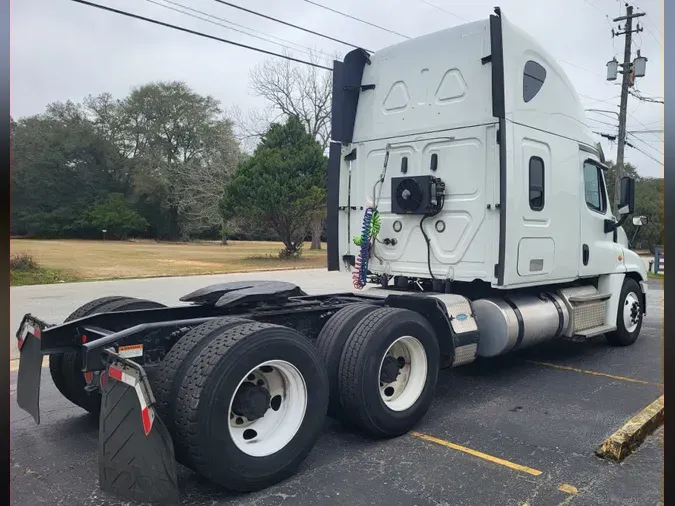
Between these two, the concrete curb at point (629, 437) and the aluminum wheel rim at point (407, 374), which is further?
the aluminum wheel rim at point (407, 374)

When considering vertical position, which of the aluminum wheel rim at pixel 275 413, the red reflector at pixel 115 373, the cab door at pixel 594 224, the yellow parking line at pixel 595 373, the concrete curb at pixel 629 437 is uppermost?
the cab door at pixel 594 224

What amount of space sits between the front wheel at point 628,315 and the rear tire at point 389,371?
426 cm

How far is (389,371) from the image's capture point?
178 inches

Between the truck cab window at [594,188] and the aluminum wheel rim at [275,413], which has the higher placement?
the truck cab window at [594,188]

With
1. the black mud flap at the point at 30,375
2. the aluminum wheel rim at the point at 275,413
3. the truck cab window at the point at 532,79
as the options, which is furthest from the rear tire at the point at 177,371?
the truck cab window at the point at 532,79

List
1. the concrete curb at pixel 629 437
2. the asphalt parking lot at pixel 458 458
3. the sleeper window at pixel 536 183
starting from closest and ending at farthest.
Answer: the asphalt parking lot at pixel 458 458, the concrete curb at pixel 629 437, the sleeper window at pixel 536 183

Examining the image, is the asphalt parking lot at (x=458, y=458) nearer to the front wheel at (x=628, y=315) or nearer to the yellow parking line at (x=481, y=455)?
the yellow parking line at (x=481, y=455)

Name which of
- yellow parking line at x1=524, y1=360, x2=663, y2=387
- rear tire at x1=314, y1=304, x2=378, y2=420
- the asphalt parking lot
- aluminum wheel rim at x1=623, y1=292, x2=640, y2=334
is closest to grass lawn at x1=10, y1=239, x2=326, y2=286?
the asphalt parking lot

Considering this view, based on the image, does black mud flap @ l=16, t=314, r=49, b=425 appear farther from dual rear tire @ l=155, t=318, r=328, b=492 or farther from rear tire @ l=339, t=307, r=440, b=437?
rear tire @ l=339, t=307, r=440, b=437

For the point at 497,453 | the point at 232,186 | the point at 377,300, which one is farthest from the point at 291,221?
the point at 497,453

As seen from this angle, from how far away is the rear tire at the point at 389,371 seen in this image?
4.18 m

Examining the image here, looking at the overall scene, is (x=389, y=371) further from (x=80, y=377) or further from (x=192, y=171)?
(x=192, y=171)

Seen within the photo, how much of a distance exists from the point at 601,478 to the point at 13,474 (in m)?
4.02

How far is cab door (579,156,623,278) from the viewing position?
687cm
